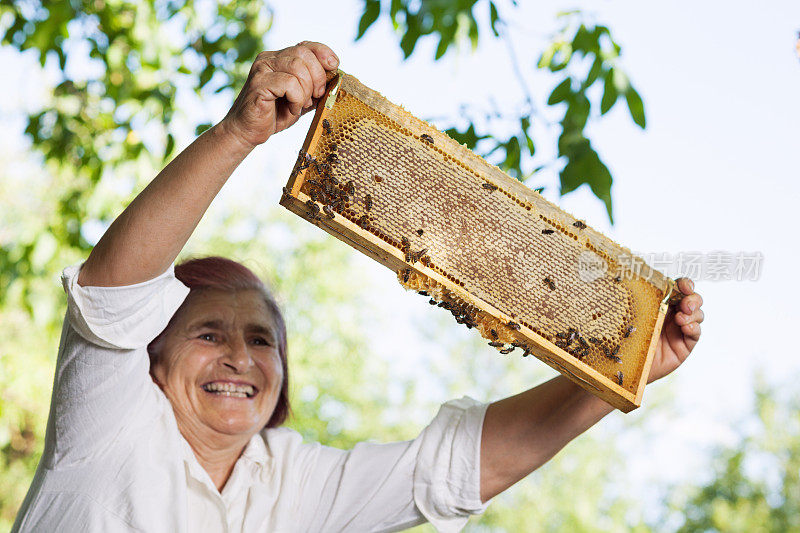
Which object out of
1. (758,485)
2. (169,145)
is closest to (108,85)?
(169,145)

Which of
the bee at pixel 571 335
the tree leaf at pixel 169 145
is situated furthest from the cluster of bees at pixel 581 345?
the tree leaf at pixel 169 145

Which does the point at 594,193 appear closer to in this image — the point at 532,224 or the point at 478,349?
the point at 532,224

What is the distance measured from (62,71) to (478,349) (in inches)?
851

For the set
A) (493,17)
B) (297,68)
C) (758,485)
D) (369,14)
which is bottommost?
(297,68)

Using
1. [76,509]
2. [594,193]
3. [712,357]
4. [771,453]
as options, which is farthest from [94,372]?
[712,357]

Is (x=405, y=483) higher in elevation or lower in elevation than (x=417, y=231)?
lower

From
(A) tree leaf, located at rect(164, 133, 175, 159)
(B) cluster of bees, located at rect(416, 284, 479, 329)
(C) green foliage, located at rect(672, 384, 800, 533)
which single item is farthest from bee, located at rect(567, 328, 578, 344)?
(C) green foliage, located at rect(672, 384, 800, 533)

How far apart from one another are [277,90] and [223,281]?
119 cm

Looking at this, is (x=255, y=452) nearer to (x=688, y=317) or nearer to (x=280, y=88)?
(x=280, y=88)

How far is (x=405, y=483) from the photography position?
283 centimetres

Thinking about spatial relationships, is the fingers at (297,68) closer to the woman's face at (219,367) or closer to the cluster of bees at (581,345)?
the cluster of bees at (581,345)

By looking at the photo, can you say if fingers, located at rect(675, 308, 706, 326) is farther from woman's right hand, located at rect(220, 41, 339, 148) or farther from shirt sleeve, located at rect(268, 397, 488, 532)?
woman's right hand, located at rect(220, 41, 339, 148)

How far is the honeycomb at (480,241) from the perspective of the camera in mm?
2213

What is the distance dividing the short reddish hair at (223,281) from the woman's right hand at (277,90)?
1.04m
